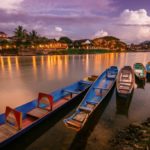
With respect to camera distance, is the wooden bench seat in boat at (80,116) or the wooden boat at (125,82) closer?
the wooden bench seat in boat at (80,116)

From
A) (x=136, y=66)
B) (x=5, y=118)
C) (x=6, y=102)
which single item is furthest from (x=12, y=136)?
(x=136, y=66)

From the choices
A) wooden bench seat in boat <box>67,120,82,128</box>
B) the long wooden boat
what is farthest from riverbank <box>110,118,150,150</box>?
the long wooden boat

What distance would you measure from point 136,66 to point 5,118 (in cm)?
2322

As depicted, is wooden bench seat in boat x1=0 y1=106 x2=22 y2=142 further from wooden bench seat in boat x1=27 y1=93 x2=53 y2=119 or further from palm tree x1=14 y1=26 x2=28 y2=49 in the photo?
palm tree x1=14 y1=26 x2=28 y2=49

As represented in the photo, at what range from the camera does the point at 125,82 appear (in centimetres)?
1384

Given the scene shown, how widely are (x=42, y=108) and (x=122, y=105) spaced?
7.22 metres

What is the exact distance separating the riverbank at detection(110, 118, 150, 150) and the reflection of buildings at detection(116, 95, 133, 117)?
235 centimetres

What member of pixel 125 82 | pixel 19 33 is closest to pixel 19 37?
pixel 19 33

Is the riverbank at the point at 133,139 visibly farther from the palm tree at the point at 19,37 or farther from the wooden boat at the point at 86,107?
the palm tree at the point at 19,37

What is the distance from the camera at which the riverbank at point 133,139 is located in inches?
239

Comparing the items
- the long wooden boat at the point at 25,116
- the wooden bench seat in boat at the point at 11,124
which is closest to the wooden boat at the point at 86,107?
the long wooden boat at the point at 25,116

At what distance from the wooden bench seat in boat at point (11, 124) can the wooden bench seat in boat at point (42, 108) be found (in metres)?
1.29

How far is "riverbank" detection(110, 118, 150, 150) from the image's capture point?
19.9 ft

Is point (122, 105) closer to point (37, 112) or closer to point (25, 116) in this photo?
point (37, 112)
